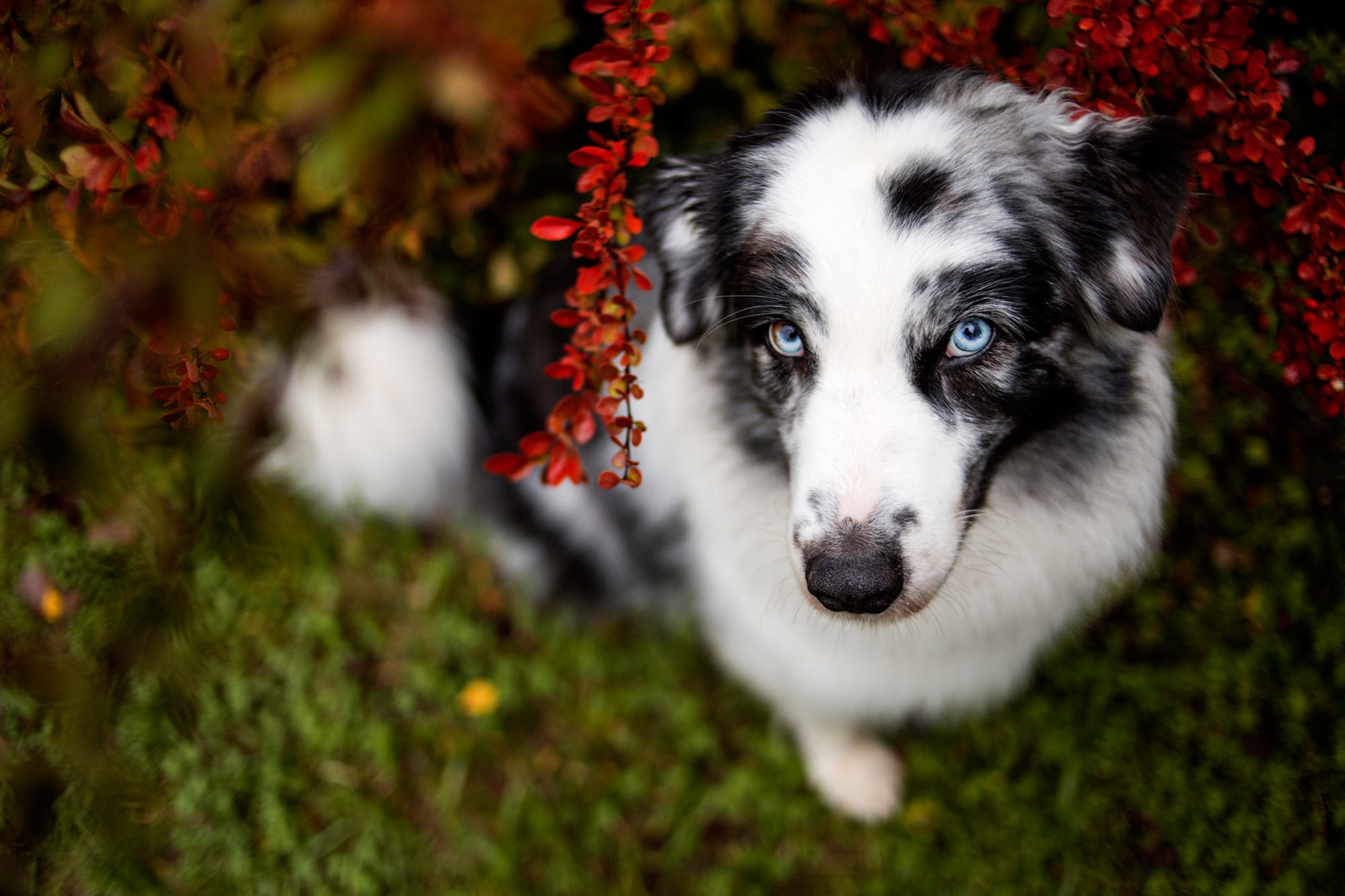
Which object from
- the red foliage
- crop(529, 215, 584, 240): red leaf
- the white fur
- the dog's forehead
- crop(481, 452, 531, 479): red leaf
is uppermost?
the dog's forehead

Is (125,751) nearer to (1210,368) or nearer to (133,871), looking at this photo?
(133,871)

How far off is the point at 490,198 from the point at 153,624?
5.60 feet

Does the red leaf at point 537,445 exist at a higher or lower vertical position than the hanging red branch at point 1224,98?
lower

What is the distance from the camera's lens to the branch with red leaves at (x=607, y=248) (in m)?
1.55

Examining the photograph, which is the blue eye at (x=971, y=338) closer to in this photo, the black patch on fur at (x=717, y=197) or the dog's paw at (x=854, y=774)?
the black patch on fur at (x=717, y=197)

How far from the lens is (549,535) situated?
2.77 meters

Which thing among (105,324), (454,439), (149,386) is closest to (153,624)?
(149,386)

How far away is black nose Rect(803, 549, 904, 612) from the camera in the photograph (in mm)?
1438

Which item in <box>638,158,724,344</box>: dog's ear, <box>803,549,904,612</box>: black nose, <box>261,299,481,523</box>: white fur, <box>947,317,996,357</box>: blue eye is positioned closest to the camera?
<box>803,549,904,612</box>: black nose

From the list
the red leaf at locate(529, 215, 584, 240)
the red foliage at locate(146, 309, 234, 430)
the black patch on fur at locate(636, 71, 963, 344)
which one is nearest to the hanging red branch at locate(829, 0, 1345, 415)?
the black patch on fur at locate(636, 71, 963, 344)

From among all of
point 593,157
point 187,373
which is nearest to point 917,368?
point 593,157

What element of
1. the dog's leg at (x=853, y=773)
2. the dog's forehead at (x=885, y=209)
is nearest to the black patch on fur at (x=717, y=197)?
the dog's forehead at (x=885, y=209)

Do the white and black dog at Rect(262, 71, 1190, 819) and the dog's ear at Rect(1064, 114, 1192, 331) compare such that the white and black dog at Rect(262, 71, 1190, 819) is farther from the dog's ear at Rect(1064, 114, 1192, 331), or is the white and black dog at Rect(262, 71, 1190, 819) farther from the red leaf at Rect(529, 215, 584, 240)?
the red leaf at Rect(529, 215, 584, 240)

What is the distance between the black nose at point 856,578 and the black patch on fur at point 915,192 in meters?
0.59
